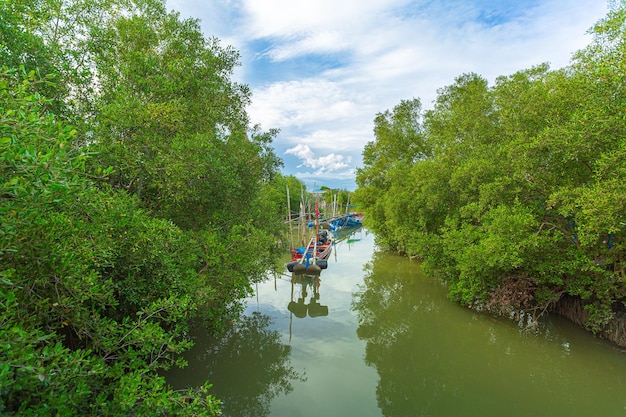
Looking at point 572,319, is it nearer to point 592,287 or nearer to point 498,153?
point 592,287

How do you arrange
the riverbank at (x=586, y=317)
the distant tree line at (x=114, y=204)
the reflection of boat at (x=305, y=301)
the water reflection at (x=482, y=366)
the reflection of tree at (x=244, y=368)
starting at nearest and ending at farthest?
the distant tree line at (x=114, y=204) → the water reflection at (x=482, y=366) → the reflection of tree at (x=244, y=368) → the riverbank at (x=586, y=317) → the reflection of boat at (x=305, y=301)

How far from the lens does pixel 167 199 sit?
23.3 feet

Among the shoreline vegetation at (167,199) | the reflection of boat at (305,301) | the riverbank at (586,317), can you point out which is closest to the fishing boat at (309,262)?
the reflection of boat at (305,301)

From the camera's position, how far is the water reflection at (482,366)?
23.4 ft

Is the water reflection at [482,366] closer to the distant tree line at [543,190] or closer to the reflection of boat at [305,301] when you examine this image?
the distant tree line at [543,190]

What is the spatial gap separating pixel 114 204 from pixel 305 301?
34.8 ft

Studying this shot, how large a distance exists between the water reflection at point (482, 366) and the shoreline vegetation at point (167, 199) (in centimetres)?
100

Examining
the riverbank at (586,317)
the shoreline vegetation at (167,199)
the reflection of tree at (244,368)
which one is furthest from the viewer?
the riverbank at (586,317)

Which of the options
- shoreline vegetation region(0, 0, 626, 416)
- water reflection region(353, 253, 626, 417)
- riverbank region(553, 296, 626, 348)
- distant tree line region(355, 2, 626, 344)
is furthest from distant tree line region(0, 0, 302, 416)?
riverbank region(553, 296, 626, 348)

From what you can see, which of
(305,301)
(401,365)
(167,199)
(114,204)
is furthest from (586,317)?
(114,204)

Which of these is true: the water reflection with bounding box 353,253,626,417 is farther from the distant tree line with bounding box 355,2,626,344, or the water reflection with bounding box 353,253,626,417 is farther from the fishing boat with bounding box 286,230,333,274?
the fishing boat with bounding box 286,230,333,274

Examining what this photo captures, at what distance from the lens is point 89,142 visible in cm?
618

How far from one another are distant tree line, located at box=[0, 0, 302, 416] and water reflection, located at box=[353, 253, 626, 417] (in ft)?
15.2

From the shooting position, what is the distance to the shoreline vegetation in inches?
125
